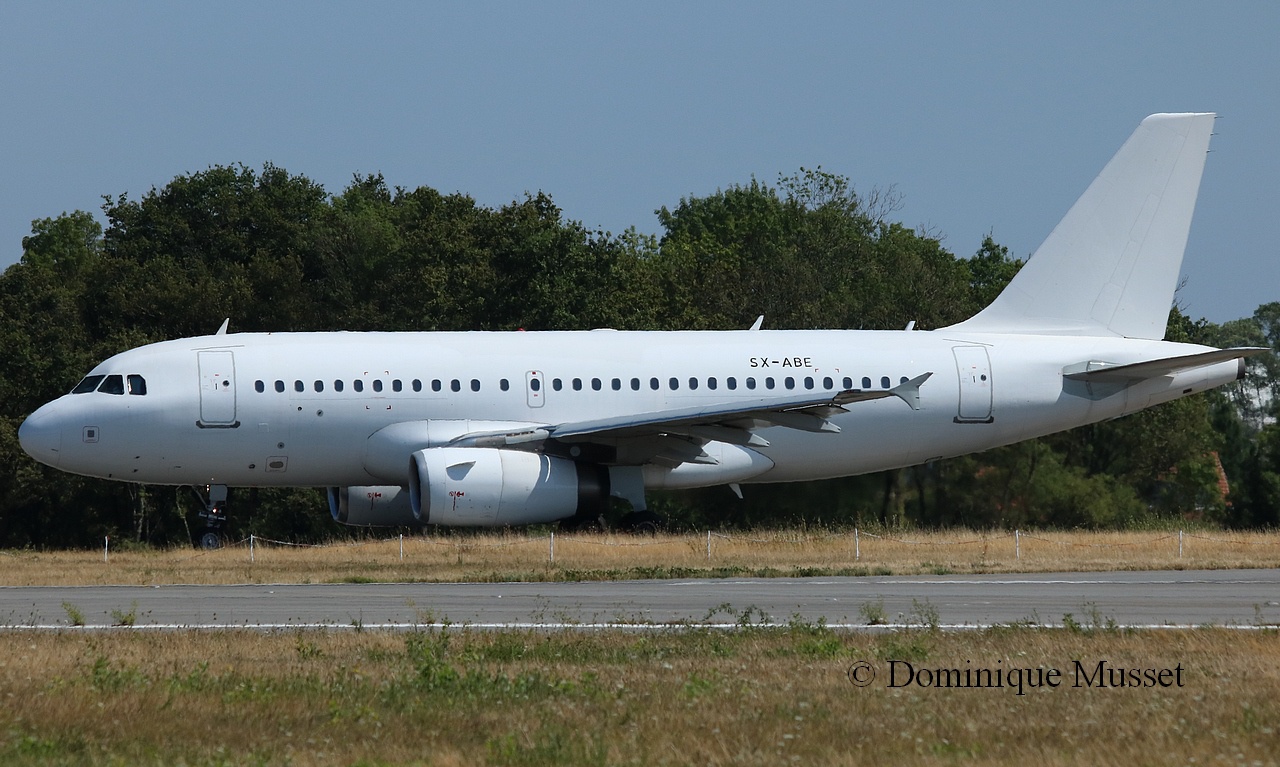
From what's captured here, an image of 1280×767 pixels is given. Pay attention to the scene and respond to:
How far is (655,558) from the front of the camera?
2522cm

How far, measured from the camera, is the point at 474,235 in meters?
47.7

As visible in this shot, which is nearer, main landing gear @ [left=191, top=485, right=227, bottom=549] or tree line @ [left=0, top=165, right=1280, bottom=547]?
main landing gear @ [left=191, top=485, right=227, bottom=549]

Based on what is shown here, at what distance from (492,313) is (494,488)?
1991cm

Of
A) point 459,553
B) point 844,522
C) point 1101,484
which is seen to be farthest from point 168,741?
point 1101,484

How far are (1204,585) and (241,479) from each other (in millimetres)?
15722

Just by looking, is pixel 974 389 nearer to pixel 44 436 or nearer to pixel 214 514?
pixel 214 514

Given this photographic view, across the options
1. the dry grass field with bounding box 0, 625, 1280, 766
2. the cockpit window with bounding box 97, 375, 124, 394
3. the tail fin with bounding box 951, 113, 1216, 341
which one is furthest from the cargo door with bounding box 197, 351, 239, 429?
the tail fin with bounding box 951, 113, 1216, 341

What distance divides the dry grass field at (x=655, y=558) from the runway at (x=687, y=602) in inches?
44.6

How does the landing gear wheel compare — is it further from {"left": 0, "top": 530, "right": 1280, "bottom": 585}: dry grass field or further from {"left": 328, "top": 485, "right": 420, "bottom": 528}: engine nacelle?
{"left": 328, "top": 485, "right": 420, "bottom": 528}: engine nacelle

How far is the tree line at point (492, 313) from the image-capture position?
36062 mm

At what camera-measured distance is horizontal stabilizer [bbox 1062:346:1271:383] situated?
93.4 ft

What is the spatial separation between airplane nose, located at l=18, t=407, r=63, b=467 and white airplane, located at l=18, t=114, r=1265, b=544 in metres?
0.04

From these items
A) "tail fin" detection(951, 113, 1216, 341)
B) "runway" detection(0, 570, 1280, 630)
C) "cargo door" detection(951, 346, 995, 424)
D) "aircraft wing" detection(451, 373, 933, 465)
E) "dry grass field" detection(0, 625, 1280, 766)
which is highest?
"tail fin" detection(951, 113, 1216, 341)

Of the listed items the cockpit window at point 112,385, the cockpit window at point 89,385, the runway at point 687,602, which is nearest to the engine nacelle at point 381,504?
the cockpit window at point 112,385
